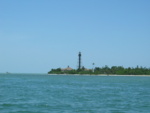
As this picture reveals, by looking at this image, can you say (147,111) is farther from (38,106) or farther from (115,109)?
(38,106)

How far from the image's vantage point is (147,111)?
109 feet

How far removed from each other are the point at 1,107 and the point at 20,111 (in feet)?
10.6

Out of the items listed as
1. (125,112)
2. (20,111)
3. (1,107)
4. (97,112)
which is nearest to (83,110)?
(97,112)

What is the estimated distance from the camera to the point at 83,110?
1296 inches

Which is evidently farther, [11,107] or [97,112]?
[11,107]

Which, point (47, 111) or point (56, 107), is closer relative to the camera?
point (47, 111)

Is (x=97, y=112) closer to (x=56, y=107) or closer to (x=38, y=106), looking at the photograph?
(x=56, y=107)

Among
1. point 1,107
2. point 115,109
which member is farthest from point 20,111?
point 115,109

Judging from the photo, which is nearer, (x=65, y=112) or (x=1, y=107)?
(x=65, y=112)

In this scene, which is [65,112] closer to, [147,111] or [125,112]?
[125,112]

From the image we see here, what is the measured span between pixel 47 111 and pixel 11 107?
5.02m

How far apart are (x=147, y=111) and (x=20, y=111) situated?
12663mm

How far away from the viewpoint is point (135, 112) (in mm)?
32500

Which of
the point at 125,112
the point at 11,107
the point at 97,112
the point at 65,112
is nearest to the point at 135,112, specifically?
the point at 125,112
